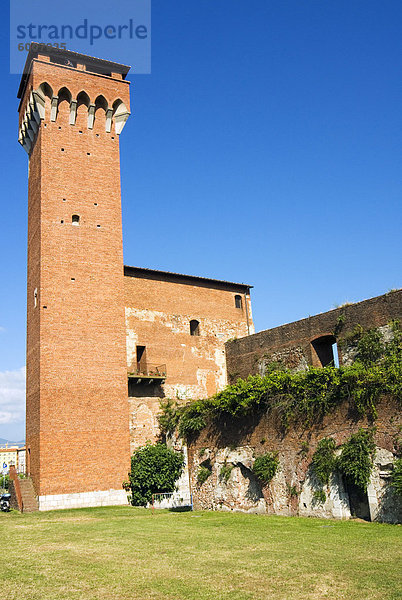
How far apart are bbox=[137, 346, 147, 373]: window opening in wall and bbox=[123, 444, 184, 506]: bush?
13.3 ft

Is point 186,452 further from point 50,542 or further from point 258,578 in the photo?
point 258,578

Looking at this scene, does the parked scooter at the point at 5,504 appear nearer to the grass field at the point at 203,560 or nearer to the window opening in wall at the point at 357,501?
the grass field at the point at 203,560

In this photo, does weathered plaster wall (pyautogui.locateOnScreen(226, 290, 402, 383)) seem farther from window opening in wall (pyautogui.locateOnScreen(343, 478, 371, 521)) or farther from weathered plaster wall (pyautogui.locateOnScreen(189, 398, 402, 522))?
window opening in wall (pyautogui.locateOnScreen(343, 478, 371, 521))

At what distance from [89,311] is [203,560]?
1393 cm

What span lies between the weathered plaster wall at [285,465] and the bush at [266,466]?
0.52ft

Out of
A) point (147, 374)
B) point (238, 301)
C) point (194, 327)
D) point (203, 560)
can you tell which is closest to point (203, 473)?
point (147, 374)

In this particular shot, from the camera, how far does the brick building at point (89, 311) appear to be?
20391 mm

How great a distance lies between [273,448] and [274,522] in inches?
113

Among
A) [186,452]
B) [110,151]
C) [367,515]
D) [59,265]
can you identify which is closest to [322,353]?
[186,452]

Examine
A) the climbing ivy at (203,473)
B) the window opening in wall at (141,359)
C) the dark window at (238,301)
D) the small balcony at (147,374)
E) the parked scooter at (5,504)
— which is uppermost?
the dark window at (238,301)

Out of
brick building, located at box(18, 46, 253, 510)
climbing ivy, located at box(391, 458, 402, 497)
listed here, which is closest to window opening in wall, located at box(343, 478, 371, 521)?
climbing ivy, located at box(391, 458, 402, 497)

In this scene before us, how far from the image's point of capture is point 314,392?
16281mm

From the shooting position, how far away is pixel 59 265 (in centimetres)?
2202

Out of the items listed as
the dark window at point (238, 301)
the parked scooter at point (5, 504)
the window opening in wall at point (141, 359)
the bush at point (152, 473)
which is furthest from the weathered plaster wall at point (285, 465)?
the dark window at point (238, 301)
